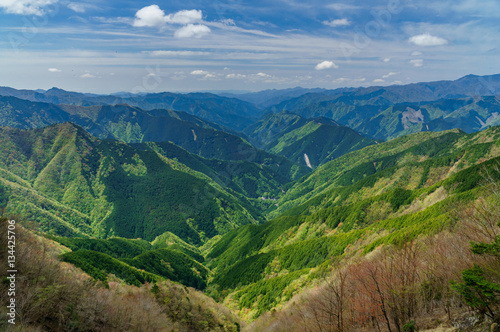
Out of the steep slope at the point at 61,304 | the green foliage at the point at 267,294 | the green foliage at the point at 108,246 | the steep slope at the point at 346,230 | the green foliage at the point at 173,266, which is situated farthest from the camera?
the green foliage at the point at 108,246

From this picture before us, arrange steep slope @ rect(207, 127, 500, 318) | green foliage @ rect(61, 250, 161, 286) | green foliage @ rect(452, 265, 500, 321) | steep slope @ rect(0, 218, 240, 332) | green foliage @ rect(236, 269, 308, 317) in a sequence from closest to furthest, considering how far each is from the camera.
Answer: green foliage @ rect(452, 265, 500, 321) → steep slope @ rect(0, 218, 240, 332) → green foliage @ rect(61, 250, 161, 286) → steep slope @ rect(207, 127, 500, 318) → green foliage @ rect(236, 269, 308, 317)

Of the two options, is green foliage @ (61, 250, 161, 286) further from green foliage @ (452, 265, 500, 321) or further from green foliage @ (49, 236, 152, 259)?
green foliage @ (452, 265, 500, 321)

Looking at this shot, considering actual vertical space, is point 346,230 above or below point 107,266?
below

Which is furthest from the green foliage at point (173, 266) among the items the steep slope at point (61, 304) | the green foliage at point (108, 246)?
the steep slope at point (61, 304)

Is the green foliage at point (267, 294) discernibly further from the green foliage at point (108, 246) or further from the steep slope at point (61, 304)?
the green foliage at point (108, 246)

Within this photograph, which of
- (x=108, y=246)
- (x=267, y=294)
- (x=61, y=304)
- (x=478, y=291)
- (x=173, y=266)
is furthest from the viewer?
(x=108, y=246)

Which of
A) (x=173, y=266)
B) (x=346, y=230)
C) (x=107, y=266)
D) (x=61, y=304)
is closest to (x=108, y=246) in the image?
(x=173, y=266)

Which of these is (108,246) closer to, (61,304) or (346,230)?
(61,304)

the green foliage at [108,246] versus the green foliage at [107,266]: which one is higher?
the green foliage at [107,266]

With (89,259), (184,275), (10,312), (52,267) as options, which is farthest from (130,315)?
(184,275)

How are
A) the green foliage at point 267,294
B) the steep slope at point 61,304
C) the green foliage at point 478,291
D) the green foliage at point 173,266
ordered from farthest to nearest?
1. the green foliage at point 173,266
2. the green foliage at point 267,294
3. the steep slope at point 61,304
4. the green foliage at point 478,291

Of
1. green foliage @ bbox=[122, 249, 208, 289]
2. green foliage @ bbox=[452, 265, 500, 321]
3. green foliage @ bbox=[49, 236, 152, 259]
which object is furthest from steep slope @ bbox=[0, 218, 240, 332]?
green foliage @ bbox=[49, 236, 152, 259]
